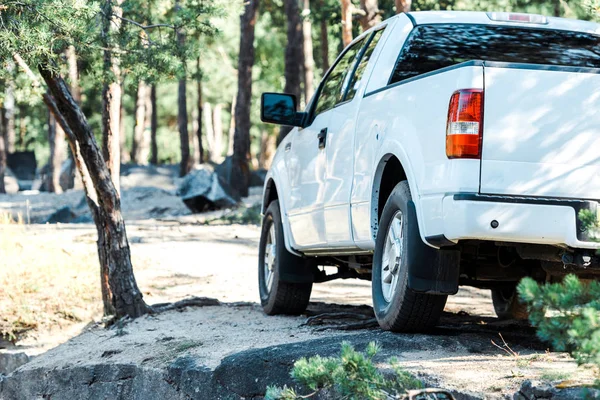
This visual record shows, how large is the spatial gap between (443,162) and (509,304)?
3483 mm

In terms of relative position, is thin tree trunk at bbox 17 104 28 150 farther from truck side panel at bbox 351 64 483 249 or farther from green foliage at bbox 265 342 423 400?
green foliage at bbox 265 342 423 400

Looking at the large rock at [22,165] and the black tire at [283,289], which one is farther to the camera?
the large rock at [22,165]

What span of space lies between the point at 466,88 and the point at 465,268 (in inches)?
63.1

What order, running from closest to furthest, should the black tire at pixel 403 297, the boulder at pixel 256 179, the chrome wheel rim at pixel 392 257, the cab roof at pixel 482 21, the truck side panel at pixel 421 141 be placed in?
1. the truck side panel at pixel 421 141
2. the black tire at pixel 403 297
3. the chrome wheel rim at pixel 392 257
4. the cab roof at pixel 482 21
5. the boulder at pixel 256 179

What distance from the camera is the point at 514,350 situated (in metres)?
5.74

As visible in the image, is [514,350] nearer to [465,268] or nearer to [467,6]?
[465,268]

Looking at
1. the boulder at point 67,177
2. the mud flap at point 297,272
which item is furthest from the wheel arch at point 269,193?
the boulder at point 67,177

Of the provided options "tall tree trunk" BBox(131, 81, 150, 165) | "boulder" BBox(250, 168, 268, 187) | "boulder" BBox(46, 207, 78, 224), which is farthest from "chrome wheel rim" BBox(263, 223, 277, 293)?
"tall tree trunk" BBox(131, 81, 150, 165)

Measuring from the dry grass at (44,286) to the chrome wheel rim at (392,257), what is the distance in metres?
5.54

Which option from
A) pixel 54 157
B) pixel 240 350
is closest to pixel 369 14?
pixel 240 350

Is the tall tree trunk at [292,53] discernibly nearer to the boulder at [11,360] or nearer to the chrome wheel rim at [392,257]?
the boulder at [11,360]

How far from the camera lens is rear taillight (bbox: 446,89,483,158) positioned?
196 inches

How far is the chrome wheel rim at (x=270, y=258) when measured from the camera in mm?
8562

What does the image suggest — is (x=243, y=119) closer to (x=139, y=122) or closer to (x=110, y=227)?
(x=110, y=227)
